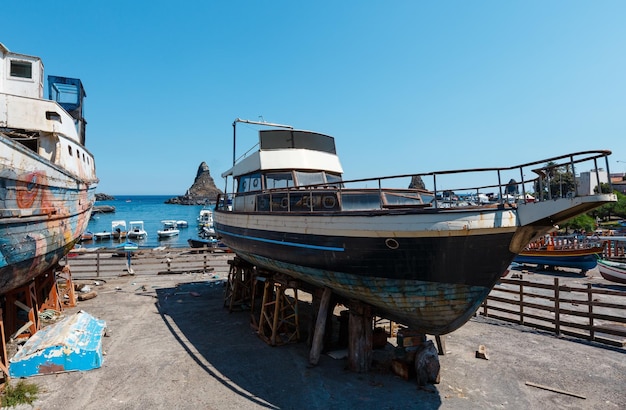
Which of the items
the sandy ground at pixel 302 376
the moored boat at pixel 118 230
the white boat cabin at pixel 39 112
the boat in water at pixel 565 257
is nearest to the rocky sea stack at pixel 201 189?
the moored boat at pixel 118 230

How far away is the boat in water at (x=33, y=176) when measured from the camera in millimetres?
7137

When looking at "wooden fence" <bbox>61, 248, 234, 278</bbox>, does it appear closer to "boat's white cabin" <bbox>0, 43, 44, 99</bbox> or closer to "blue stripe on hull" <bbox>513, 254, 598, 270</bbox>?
"boat's white cabin" <bbox>0, 43, 44, 99</bbox>

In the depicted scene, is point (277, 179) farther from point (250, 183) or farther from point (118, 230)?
point (118, 230)

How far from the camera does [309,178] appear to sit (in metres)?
10.8

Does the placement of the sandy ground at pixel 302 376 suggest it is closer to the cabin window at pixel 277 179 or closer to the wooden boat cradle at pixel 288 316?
the wooden boat cradle at pixel 288 316

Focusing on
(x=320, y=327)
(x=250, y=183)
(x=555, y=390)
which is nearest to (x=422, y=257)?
(x=320, y=327)

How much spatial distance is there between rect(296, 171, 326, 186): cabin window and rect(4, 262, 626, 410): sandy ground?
4.71 m

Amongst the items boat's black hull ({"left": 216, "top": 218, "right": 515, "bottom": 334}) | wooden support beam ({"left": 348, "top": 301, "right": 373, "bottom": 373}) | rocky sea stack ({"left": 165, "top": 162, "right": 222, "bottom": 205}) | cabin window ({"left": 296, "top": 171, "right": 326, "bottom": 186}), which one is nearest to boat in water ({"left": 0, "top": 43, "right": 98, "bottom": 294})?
boat's black hull ({"left": 216, "top": 218, "right": 515, "bottom": 334})

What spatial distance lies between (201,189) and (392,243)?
18854cm

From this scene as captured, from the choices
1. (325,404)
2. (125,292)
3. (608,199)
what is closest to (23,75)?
(125,292)

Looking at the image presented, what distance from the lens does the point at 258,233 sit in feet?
32.7

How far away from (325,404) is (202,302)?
28.5 feet

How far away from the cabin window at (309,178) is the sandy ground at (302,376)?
4709 millimetres

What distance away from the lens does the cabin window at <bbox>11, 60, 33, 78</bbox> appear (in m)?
11.9
